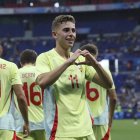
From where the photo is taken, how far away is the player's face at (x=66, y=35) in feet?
14.7

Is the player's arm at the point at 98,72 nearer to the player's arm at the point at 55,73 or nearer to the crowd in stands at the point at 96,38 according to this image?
the player's arm at the point at 55,73

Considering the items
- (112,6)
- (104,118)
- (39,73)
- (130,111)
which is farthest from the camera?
(112,6)

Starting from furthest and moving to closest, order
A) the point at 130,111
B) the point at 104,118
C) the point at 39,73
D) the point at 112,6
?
the point at 112,6, the point at 130,111, the point at 104,118, the point at 39,73

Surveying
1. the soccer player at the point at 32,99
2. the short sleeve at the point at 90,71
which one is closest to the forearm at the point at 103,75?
the short sleeve at the point at 90,71

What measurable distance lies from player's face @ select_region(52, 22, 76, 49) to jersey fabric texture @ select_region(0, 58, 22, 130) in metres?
1.13

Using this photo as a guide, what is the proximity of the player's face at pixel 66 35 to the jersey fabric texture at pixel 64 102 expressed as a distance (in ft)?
0.48

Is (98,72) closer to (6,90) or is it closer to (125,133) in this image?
(6,90)

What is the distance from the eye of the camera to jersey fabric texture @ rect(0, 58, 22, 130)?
5.50 m

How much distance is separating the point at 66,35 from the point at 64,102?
0.57 metres

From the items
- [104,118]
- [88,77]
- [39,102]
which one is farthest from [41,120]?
[88,77]

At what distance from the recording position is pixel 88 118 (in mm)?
4648

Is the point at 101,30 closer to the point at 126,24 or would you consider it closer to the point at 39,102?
the point at 126,24

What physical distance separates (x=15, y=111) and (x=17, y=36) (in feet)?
135

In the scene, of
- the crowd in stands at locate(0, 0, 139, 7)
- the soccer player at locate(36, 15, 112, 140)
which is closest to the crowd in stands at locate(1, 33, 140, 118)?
the crowd in stands at locate(0, 0, 139, 7)
